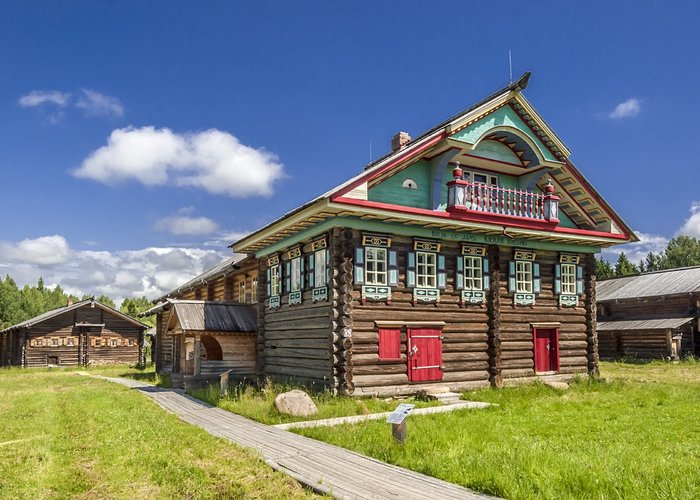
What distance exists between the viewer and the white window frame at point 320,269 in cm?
1895

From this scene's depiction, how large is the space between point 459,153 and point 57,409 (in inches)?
573

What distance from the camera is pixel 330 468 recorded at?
378 inches

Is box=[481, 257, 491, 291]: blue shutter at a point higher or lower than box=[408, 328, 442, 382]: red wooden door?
higher

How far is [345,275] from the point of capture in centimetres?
1800

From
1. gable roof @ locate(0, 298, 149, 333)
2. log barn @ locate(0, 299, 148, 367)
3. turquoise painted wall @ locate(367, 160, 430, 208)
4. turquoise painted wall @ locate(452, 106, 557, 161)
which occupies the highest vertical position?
turquoise painted wall @ locate(452, 106, 557, 161)

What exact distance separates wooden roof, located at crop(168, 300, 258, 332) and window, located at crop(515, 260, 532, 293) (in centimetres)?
1011

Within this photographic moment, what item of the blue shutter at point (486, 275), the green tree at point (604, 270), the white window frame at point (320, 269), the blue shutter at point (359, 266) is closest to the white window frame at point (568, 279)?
the blue shutter at point (486, 275)

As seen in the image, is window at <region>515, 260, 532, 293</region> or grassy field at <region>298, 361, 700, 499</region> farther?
window at <region>515, 260, 532, 293</region>

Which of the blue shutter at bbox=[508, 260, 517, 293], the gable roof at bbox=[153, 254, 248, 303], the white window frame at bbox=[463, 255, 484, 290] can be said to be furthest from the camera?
the gable roof at bbox=[153, 254, 248, 303]

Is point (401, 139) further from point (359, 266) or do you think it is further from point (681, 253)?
point (681, 253)

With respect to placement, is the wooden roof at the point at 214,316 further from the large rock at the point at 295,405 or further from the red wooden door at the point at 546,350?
the red wooden door at the point at 546,350

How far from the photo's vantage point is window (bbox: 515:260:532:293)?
2197 cm

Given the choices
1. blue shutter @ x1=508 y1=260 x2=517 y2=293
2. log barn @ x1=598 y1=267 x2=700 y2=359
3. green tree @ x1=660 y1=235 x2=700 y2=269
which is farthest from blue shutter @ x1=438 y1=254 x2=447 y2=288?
green tree @ x1=660 y1=235 x2=700 y2=269

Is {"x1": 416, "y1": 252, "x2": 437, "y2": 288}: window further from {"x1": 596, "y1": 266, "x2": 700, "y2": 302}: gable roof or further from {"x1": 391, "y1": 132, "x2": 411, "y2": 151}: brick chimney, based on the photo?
{"x1": 596, "y1": 266, "x2": 700, "y2": 302}: gable roof
